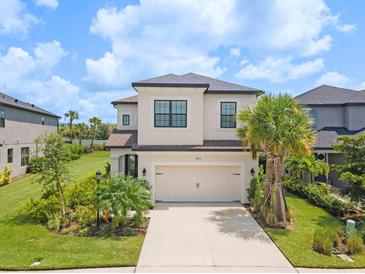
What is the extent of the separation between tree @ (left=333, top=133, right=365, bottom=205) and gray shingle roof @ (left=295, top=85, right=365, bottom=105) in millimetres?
11311

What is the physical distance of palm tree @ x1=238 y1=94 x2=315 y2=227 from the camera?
38.8 ft

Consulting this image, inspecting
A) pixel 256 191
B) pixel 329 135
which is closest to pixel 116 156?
pixel 256 191

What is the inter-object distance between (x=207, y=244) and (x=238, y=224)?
107 inches

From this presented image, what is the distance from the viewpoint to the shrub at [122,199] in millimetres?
10883

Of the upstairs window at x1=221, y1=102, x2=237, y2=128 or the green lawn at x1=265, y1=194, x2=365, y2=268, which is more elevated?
the upstairs window at x1=221, y1=102, x2=237, y2=128

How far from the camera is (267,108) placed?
486 inches

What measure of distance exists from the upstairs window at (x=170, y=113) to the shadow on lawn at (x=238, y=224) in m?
5.41

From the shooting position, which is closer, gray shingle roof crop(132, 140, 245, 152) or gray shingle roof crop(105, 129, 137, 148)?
gray shingle roof crop(132, 140, 245, 152)

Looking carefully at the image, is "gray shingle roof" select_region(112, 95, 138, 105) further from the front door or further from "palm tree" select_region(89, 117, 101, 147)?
"palm tree" select_region(89, 117, 101, 147)

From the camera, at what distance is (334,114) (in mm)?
24250

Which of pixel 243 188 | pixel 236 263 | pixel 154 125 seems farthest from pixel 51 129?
pixel 236 263

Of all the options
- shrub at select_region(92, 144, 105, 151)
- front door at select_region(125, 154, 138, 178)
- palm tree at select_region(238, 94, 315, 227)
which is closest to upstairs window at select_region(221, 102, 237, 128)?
palm tree at select_region(238, 94, 315, 227)

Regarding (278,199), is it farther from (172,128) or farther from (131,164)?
(131,164)

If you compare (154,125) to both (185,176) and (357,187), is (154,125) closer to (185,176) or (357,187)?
(185,176)
